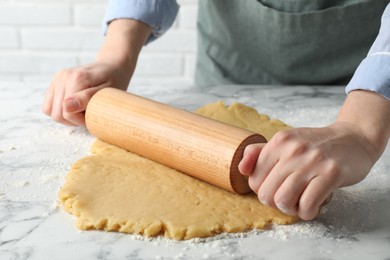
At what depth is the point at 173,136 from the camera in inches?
36.3

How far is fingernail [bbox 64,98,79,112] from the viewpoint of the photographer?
1.08 meters

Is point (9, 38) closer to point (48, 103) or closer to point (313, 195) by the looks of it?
point (48, 103)

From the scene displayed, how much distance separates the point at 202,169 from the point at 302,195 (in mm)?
179

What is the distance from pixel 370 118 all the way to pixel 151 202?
344 mm

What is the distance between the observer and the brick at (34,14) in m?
2.12

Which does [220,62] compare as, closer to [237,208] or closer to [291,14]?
[291,14]

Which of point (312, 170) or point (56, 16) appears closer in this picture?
point (312, 170)

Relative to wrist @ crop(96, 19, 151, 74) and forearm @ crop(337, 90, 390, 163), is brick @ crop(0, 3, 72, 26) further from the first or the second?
forearm @ crop(337, 90, 390, 163)

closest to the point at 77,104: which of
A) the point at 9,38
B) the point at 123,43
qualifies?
the point at 123,43

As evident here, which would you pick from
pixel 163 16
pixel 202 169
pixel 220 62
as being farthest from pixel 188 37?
pixel 202 169

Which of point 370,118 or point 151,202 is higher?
point 370,118

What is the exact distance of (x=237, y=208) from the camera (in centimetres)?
83

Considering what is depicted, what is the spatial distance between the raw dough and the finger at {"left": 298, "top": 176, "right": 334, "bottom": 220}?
0.19ft

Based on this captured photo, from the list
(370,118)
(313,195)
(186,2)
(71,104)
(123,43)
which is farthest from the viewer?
(186,2)
